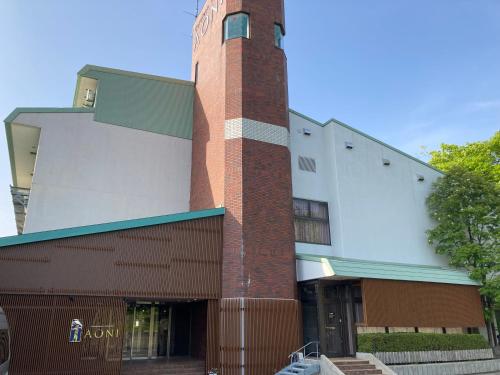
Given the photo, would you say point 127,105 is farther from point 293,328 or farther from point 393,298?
point 393,298

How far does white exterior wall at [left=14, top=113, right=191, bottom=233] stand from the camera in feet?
53.3

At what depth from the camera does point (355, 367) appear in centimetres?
1384

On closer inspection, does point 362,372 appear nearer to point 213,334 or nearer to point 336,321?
point 336,321

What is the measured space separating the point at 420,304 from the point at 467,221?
21.7 ft

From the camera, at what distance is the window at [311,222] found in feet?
58.5

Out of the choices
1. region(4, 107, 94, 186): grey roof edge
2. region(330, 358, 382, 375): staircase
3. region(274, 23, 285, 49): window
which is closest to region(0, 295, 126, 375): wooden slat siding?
region(330, 358, 382, 375): staircase

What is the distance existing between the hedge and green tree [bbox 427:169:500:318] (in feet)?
11.5

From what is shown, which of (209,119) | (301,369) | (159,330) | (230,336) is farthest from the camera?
(209,119)

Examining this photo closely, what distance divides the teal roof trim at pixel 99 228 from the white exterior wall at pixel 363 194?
4.53 meters

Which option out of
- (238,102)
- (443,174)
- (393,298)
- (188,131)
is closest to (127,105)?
(188,131)

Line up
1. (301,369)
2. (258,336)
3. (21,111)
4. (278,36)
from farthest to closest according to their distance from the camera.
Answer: (278,36)
(21,111)
(258,336)
(301,369)

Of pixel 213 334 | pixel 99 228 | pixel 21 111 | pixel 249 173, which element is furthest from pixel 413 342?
pixel 21 111

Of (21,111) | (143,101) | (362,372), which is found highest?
(143,101)

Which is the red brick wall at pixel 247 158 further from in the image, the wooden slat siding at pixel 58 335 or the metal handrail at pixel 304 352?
the wooden slat siding at pixel 58 335
